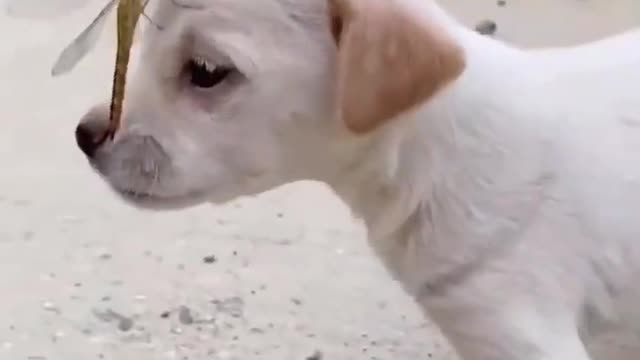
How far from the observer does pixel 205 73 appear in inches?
42.4

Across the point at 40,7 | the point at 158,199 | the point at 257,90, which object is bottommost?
the point at 40,7

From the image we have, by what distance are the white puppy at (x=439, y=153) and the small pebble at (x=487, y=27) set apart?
965 mm

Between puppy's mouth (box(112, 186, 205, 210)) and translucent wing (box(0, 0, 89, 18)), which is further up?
puppy's mouth (box(112, 186, 205, 210))

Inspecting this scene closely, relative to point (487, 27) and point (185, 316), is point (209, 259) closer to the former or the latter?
point (185, 316)

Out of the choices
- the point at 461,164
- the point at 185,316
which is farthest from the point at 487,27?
the point at 461,164

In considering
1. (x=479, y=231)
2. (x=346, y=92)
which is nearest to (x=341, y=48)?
(x=346, y=92)

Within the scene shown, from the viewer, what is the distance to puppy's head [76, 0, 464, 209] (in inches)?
40.8

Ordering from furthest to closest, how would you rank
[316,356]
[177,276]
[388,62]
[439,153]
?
[177,276] < [316,356] < [439,153] < [388,62]

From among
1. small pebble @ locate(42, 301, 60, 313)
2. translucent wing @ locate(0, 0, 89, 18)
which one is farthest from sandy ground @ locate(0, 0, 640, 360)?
translucent wing @ locate(0, 0, 89, 18)

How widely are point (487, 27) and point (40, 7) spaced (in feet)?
2.29

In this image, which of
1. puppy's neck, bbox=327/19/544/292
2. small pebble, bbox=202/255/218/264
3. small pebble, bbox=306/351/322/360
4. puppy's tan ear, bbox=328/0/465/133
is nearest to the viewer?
puppy's tan ear, bbox=328/0/465/133

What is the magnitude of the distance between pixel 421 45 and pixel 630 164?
24 cm

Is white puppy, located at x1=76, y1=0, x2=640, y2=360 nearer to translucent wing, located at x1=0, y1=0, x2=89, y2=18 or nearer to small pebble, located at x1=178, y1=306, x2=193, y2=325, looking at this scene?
small pebble, located at x1=178, y1=306, x2=193, y2=325

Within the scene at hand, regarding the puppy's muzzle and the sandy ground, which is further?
the sandy ground
